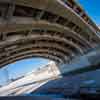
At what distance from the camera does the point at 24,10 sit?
372 inches

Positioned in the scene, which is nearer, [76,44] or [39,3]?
[39,3]

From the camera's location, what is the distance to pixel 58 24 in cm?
1373

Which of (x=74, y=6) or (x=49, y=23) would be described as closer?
(x=49, y=23)

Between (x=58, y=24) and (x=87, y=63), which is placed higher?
(x=58, y=24)

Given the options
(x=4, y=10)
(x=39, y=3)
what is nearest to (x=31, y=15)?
(x=39, y=3)

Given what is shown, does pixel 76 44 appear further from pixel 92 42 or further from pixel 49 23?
pixel 49 23

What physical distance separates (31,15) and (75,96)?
733cm

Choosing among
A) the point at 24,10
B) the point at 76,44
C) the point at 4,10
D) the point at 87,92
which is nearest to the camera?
the point at 87,92

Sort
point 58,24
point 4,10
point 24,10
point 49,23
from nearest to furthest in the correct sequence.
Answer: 1. point 4,10
2. point 24,10
3. point 49,23
4. point 58,24

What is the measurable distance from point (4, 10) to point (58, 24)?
680 centimetres

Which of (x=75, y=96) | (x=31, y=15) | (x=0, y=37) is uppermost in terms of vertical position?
(x=31, y=15)

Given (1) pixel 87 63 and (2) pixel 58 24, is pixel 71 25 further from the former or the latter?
(1) pixel 87 63

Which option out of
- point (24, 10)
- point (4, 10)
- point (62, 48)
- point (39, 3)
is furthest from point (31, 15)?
point (62, 48)

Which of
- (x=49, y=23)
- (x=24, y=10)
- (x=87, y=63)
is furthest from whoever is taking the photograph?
(x=49, y=23)
